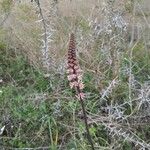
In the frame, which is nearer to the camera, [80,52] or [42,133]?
[42,133]

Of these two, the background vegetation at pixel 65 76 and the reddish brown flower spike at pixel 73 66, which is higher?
the reddish brown flower spike at pixel 73 66

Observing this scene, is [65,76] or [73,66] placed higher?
[73,66]

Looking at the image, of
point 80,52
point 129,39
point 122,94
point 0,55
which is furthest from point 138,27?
point 0,55

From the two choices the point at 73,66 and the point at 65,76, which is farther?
the point at 65,76

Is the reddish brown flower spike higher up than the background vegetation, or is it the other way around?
the reddish brown flower spike

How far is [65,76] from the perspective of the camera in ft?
13.3

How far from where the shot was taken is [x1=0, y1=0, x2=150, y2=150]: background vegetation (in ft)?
11.5

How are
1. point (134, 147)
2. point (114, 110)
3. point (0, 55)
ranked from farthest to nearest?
point (0, 55), point (114, 110), point (134, 147)

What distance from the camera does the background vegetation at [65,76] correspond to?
352cm

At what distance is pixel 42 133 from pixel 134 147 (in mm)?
675

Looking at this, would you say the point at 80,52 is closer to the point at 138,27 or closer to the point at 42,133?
the point at 138,27

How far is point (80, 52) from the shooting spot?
13.9ft

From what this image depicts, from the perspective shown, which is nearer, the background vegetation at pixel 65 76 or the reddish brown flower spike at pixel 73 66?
the reddish brown flower spike at pixel 73 66

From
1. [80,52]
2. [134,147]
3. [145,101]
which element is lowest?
[134,147]
